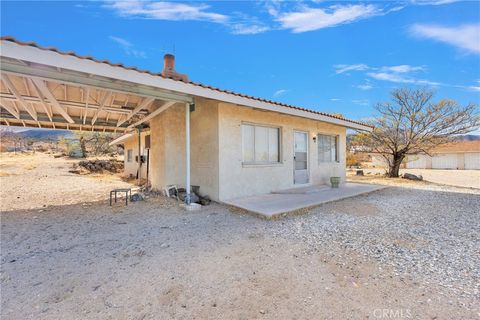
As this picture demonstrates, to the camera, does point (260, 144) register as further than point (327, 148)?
Result: No

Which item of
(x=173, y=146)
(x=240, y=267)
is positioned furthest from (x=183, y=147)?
(x=240, y=267)

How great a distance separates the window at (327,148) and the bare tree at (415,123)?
19.1 feet

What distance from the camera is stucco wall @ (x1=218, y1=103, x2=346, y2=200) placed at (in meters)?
6.39

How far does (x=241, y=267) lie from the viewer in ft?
9.28

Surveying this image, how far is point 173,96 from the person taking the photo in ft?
17.9

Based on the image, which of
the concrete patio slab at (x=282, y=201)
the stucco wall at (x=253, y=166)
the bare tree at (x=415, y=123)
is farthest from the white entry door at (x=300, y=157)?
the bare tree at (x=415, y=123)

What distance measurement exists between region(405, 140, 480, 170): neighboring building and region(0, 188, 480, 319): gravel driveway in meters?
27.6

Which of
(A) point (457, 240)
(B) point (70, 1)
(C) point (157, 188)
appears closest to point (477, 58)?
(A) point (457, 240)

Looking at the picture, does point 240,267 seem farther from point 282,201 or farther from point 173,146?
point 173,146

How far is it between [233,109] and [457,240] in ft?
18.1

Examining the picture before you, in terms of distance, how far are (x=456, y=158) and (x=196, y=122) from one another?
113 feet

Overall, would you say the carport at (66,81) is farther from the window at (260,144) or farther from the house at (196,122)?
the window at (260,144)

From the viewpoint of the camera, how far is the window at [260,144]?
704 centimetres
